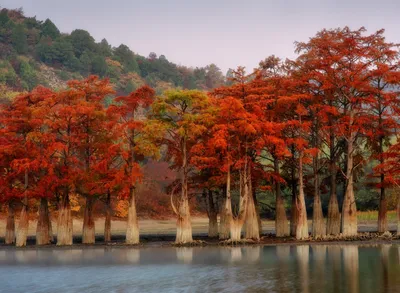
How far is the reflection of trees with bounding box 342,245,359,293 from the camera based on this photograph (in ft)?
121

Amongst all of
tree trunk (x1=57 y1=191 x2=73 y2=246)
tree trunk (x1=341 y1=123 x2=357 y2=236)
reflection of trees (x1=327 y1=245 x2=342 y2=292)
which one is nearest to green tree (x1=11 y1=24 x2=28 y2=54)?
tree trunk (x1=57 y1=191 x2=73 y2=246)

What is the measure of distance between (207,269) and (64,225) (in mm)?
24494

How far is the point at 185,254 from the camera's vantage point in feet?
184

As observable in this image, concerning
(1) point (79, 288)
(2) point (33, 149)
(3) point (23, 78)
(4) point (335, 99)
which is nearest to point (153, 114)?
(2) point (33, 149)

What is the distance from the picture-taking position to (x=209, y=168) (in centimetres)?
6975

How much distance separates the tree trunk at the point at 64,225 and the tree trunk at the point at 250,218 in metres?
16.6

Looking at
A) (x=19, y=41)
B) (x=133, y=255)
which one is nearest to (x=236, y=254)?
(x=133, y=255)

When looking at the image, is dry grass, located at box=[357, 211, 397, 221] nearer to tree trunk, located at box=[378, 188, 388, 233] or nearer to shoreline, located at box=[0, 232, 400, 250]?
tree trunk, located at box=[378, 188, 388, 233]

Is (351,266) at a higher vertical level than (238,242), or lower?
lower

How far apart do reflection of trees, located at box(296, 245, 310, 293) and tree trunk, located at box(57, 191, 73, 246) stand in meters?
21.7

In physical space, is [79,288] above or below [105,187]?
below

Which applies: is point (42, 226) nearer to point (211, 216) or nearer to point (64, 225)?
point (64, 225)

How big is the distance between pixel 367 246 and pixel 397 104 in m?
15.9

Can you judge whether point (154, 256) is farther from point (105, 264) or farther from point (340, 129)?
point (340, 129)
